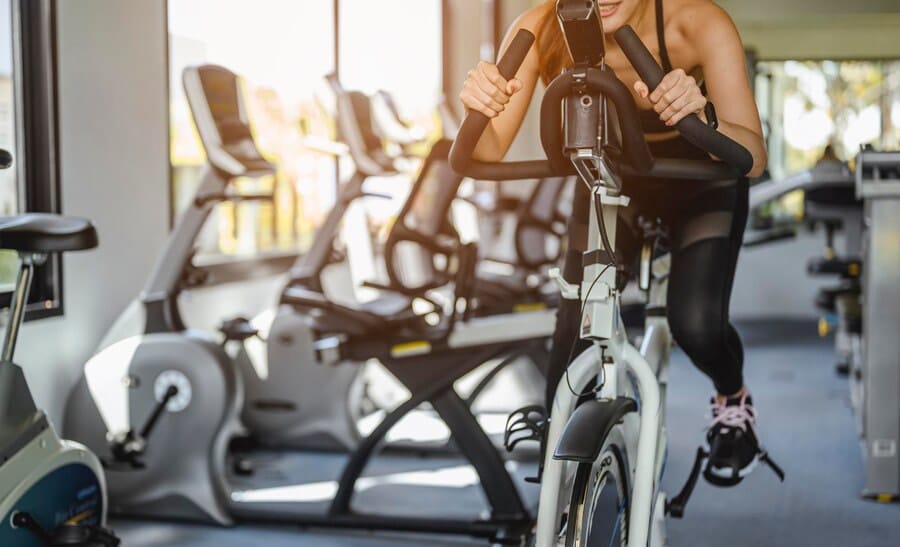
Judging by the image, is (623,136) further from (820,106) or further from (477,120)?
(820,106)

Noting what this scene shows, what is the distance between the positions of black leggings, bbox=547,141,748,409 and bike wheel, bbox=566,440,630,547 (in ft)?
0.79

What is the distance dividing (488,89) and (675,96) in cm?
29

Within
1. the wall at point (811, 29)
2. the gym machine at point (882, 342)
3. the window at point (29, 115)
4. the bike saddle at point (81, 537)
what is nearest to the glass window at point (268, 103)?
the window at point (29, 115)

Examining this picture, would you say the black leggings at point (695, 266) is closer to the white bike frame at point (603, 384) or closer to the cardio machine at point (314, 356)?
the white bike frame at point (603, 384)

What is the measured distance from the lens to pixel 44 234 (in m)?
2.35

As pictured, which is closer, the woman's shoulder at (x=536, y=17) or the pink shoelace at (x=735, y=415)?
the woman's shoulder at (x=536, y=17)

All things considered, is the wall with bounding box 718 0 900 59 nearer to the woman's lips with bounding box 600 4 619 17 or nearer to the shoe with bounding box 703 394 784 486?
the shoe with bounding box 703 394 784 486

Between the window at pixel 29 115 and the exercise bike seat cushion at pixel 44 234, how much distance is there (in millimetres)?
890

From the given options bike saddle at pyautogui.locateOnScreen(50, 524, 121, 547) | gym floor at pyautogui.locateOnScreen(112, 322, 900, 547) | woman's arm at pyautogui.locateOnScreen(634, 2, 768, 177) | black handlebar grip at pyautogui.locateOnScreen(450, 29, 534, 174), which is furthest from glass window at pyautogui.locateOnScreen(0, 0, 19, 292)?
woman's arm at pyautogui.locateOnScreen(634, 2, 768, 177)

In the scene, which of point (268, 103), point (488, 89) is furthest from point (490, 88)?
point (268, 103)

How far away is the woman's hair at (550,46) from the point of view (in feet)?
6.25

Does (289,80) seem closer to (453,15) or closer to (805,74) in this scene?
(453,15)

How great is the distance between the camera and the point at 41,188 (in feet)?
10.9

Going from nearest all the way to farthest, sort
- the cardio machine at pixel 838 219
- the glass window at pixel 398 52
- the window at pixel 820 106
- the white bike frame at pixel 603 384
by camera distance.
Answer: the white bike frame at pixel 603 384 → the cardio machine at pixel 838 219 → the glass window at pixel 398 52 → the window at pixel 820 106
